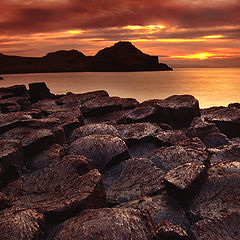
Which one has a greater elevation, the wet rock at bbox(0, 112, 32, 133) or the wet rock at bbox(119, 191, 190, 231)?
the wet rock at bbox(0, 112, 32, 133)

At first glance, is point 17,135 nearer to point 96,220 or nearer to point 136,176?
point 136,176

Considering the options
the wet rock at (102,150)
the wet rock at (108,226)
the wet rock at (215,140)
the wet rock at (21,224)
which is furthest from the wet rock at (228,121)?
the wet rock at (21,224)

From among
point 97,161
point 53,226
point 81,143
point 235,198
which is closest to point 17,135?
point 81,143

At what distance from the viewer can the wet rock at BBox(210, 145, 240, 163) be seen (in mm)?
3861

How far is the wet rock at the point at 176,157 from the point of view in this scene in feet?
11.8

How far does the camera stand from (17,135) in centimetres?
465

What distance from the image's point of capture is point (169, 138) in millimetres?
4438

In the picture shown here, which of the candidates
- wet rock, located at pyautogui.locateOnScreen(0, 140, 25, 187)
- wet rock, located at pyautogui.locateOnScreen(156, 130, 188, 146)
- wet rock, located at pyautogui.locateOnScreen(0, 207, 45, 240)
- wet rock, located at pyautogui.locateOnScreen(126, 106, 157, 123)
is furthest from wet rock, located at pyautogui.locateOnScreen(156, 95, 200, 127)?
wet rock, located at pyautogui.locateOnScreen(0, 207, 45, 240)

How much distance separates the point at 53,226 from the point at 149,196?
969mm

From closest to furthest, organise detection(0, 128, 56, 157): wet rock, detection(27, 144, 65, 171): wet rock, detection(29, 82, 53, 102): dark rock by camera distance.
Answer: detection(27, 144, 65, 171): wet rock, detection(0, 128, 56, 157): wet rock, detection(29, 82, 53, 102): dark rock

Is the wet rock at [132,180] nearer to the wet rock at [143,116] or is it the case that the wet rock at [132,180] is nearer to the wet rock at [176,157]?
the wet rock at [176,157]

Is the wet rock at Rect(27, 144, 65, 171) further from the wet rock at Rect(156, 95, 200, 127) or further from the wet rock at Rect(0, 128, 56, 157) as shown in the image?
the wet rock at Rect(156, 95, 200, 127)

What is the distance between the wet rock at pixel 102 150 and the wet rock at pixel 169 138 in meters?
0.78

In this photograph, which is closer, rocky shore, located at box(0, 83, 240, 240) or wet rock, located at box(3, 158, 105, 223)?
rocky shore, located at box(0, 83, 240, 240)
